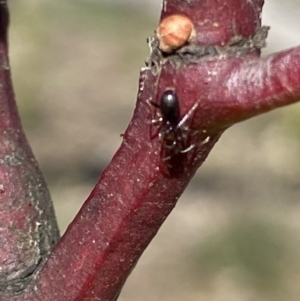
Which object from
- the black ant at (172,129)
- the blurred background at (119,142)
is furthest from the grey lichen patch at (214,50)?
the blurred background at (119,142)

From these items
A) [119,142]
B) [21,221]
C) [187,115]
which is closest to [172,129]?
[187,115]

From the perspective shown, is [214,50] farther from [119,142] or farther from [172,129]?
[119,142]

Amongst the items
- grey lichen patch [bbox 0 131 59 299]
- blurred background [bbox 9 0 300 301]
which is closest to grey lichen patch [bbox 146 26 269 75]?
grey lichen patch [bbox 0 131 59 299]

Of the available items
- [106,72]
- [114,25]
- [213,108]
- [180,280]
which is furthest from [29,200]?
[114,25]

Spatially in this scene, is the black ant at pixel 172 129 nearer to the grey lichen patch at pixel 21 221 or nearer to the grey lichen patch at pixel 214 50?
the grey lichen patch at pixel 214 50

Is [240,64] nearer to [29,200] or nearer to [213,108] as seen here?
[213,108]

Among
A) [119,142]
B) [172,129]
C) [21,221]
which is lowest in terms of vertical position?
[119,142]
